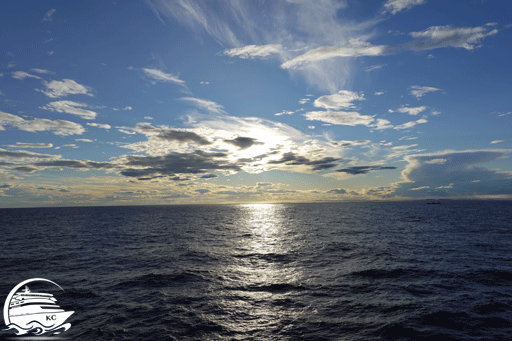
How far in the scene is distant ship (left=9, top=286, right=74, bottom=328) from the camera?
14.6m

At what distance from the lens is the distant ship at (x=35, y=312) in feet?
47.8

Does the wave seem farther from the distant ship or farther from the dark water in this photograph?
the dark water

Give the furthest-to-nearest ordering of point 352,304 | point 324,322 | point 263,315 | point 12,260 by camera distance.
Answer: point 12,260
point 352,304
point 263,315
point 324,322

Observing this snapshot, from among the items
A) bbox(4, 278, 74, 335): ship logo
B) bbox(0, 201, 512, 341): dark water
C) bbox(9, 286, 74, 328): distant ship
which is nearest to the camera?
bbox(0, 201, 512, 341): dark water

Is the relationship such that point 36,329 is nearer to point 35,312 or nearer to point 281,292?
point 35,312

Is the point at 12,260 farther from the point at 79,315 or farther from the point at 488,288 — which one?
the point at 488,288

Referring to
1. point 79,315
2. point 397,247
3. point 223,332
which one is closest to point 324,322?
point 223,332

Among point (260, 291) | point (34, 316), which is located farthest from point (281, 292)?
point (34, 316)

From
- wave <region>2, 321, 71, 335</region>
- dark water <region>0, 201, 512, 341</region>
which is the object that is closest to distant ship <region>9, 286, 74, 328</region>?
wave <region>2, 321, 71, 335</region>

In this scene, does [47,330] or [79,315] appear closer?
[47,330]

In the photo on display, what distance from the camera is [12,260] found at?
30.4 metres

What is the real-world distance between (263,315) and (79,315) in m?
12.1

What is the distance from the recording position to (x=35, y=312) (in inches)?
620

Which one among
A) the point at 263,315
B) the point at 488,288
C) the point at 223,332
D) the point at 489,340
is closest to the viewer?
the point at 489,340
